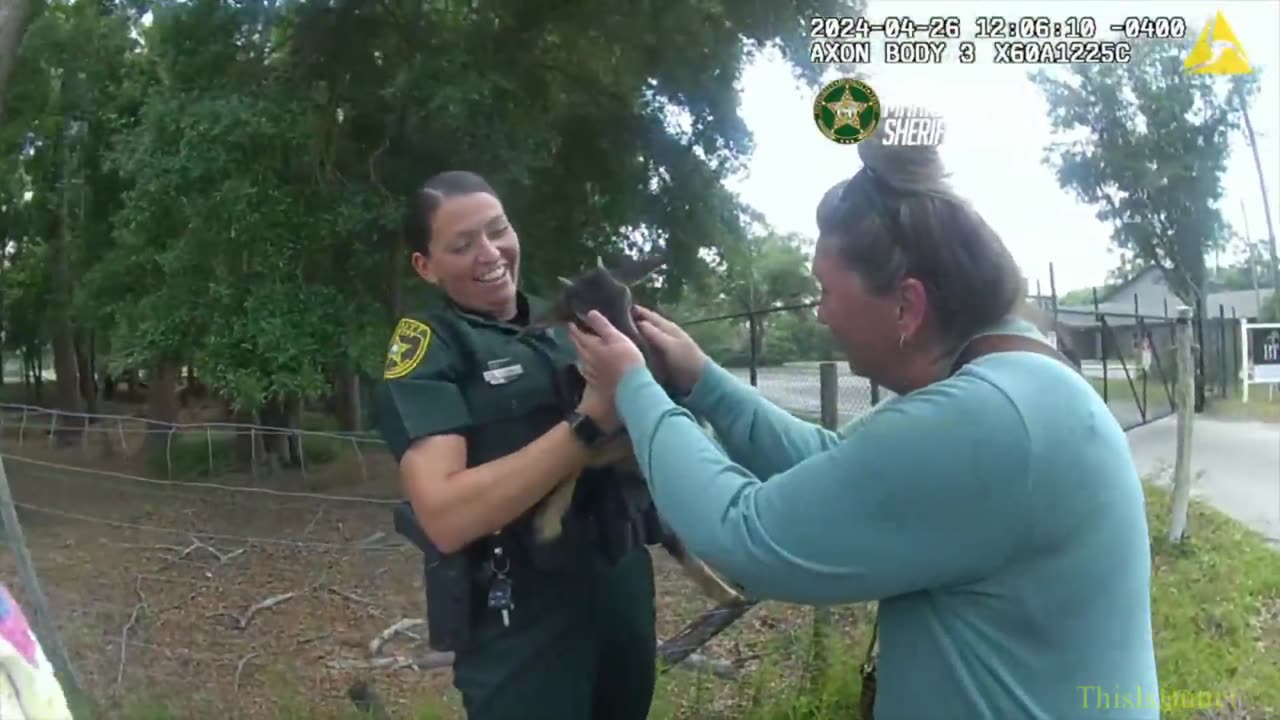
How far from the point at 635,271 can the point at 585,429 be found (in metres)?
0.33

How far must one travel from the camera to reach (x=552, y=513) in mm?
1570

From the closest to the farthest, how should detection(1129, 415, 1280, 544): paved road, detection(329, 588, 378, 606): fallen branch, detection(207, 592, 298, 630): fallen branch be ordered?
detection(207, 592, 298, 630): fallen branch, detection(329, 588, 378, 606): fallen branch, detection(1129, 415, 1280, 544): paved road

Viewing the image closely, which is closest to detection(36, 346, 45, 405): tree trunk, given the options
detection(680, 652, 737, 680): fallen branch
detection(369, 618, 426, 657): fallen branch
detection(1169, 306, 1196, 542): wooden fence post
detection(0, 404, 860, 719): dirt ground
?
detection(0, 404, 860, 719): dirt ground

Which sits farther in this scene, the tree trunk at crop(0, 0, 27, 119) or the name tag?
the tree trunk at crop(0, 0, 27, 119)

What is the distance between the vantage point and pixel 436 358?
158cm

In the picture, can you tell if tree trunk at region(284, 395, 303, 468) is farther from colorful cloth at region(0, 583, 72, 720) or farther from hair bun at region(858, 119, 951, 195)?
hair bun at region(858, 119, 951, 195)

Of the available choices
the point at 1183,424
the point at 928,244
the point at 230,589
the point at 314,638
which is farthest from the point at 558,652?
the point at 230,589

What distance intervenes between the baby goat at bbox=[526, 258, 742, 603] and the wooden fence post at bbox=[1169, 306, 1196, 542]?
5.11m

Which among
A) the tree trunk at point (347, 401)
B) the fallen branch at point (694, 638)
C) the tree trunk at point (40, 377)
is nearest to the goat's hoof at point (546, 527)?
the fallen branch at point (694, 638)

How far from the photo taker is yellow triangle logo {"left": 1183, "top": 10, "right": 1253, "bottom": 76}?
3297 millimetres

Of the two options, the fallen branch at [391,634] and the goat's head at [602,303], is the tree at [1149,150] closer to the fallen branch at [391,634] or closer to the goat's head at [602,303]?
the goat's head at [602,303]

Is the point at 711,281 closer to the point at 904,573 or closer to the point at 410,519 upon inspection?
the point at 410,519

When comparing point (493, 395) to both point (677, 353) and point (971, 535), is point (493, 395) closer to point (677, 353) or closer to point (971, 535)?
point (677, 353)

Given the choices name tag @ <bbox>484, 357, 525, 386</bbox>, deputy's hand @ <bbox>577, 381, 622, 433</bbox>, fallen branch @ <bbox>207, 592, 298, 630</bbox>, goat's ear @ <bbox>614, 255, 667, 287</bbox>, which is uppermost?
goat's ear @ <bbox>614, 255, 667, 287</bbox>
